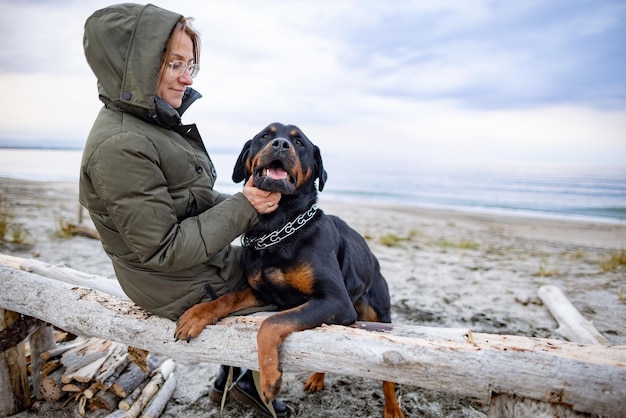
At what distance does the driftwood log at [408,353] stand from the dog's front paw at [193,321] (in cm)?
5

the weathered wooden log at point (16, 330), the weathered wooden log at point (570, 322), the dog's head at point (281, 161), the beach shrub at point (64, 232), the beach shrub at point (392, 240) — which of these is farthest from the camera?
the beach shrub at point (392, 240)

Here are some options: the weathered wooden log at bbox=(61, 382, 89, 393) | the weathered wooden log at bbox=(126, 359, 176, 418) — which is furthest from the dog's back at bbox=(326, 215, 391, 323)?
the weathered wooden log at bbox=(61, 382, 89, 393)

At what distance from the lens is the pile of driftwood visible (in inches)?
119

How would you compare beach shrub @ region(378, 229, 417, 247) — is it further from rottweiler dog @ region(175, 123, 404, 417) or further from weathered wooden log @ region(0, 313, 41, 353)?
weathered wooden log @ region(0, 313, 41, 353)

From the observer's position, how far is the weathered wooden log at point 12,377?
9.78 feet

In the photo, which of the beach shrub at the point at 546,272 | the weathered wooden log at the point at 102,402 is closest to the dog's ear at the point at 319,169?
the weathered wooden log at the point at 102,402

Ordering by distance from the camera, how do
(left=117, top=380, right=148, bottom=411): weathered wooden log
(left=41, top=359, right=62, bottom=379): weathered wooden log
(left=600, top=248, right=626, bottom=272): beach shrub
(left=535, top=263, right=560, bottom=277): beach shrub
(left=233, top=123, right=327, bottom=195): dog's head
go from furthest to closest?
1. (left=600, top=248, right=626, bottom=272): beach shrub
2. (left=535, top=263, right=560, bottom=277): beach shrub
3. (left=41, top=359, right=62, bottom=379): weathered wooden log
4. (left=117, top=380, right=148, bottom=411): weathered wooden log
5. (left=233, top=123, right=327, bottom=195): dog's head

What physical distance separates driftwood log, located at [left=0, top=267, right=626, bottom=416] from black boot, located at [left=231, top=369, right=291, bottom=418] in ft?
2.53

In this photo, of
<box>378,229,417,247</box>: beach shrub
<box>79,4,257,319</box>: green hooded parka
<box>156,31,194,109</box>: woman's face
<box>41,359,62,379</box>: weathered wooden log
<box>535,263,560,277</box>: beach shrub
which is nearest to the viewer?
<box>79,4,257,319</box>: green hooded parka

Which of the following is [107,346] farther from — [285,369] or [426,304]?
[426,304]

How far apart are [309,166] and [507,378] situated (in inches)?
72.8

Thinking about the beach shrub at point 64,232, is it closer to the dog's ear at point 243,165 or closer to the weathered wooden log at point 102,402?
the weathered wooden log at point 102,402

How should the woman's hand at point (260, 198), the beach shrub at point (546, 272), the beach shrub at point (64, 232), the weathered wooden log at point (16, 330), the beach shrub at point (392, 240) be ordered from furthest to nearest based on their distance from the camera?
1. the beach shrub at point (392, 240)
2. the beach shrub at point (64, 232)
3. the beach shrub at point (546, 272)
4. the weathered wooden log at point (16, 330)
5. the woman's hand at point (260, 198)

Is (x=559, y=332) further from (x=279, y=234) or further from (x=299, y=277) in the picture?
(x=279, y=234)
